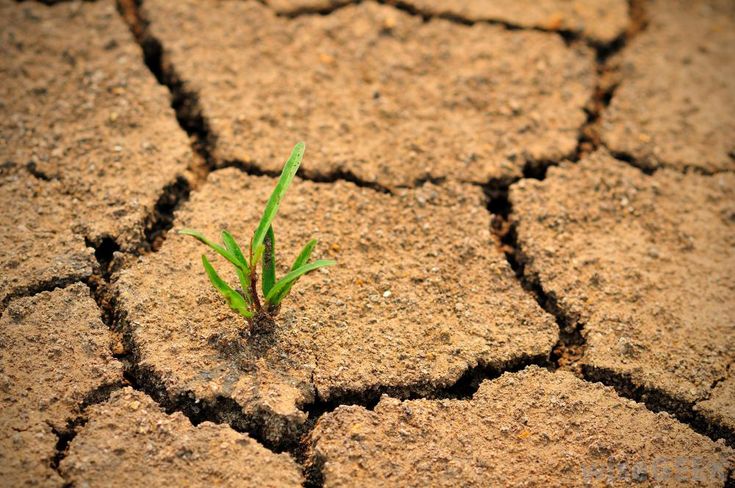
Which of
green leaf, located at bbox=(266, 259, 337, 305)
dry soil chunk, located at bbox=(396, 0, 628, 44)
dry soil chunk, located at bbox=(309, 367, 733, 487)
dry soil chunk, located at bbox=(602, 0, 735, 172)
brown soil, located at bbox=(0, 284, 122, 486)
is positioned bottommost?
dry soil chunk, located at bbox=(309, 367, 733, 487)

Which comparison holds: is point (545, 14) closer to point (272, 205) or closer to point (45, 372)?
point (272, 205)

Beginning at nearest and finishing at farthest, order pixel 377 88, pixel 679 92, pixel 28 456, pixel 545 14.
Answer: pixel 28 456
pixel 377 88
pixel 679 92
pixel 545 14

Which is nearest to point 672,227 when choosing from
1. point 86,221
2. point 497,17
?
point 497,17

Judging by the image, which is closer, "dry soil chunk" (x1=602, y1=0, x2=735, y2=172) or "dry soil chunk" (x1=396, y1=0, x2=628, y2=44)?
"dry soil chunk" (x1=602, y1=0, x2=735, y2=172)

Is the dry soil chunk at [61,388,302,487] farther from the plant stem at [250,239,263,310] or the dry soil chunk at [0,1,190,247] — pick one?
the dry soil chunk at [0,1,190,247]

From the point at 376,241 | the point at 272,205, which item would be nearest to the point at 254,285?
the point at 272,205

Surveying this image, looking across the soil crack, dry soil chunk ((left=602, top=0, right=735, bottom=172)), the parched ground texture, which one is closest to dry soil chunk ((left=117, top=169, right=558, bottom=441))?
the parched ground texture

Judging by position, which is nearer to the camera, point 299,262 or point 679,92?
point 299,262

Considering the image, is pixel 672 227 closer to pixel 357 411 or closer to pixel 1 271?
pixel 357 411
